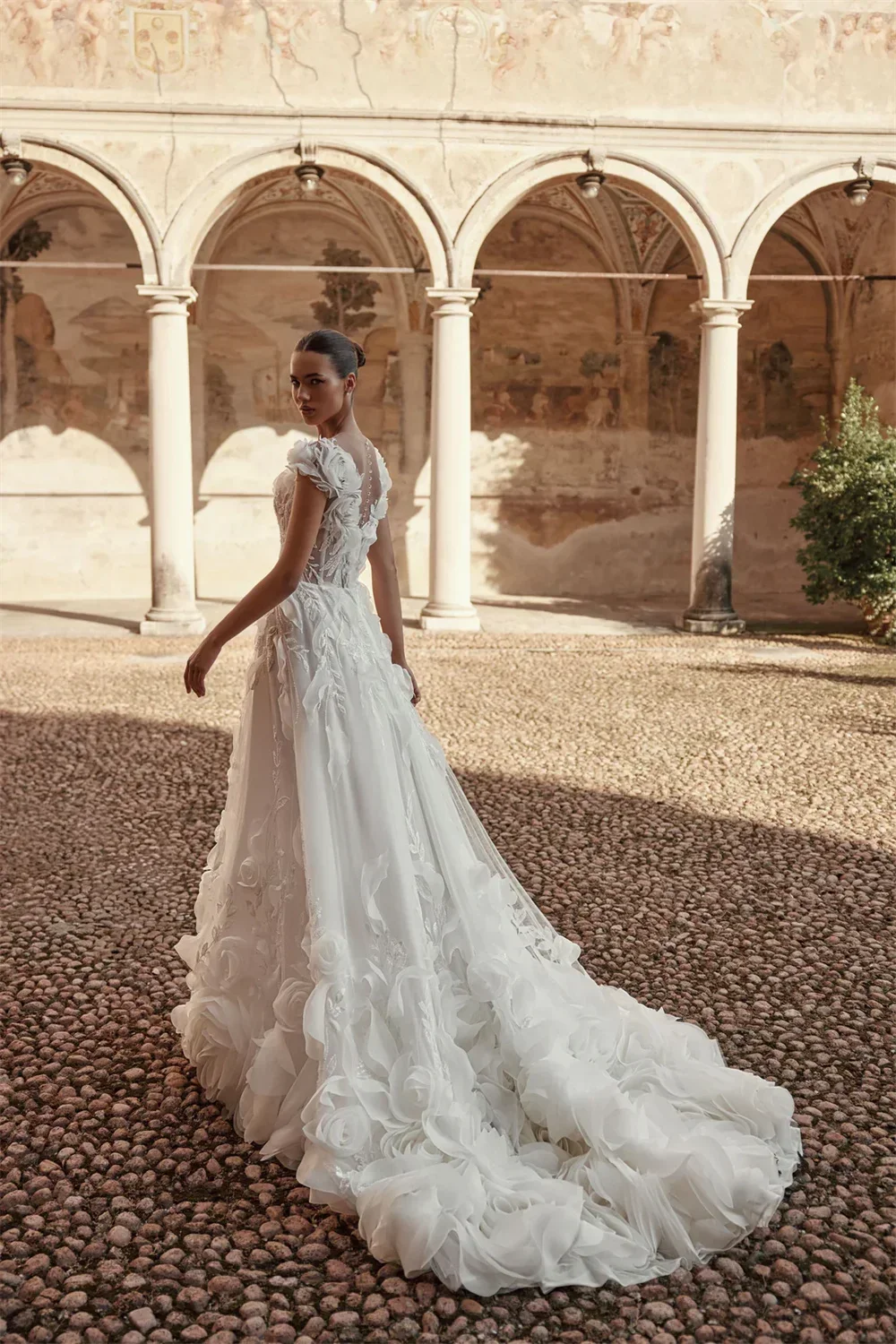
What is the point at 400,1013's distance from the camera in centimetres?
265

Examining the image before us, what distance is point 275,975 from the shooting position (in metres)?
2.84

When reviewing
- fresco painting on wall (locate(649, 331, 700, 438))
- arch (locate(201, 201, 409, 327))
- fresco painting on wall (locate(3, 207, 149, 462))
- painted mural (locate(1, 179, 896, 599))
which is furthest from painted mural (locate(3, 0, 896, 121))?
fresco painting on wall (locate(649, 331, 700, 438))

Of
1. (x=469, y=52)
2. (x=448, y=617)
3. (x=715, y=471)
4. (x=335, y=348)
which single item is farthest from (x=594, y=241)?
(x=335, y=348)

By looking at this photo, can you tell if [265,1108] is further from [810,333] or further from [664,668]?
[810,333]

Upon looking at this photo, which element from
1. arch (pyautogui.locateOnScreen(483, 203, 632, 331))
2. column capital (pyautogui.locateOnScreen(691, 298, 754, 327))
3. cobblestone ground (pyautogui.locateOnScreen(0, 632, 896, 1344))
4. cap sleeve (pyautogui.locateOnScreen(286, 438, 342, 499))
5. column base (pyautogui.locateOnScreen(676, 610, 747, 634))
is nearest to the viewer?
cobblestone ground (pyautogui.locateOnScreen(0, 632, 896, 1344))

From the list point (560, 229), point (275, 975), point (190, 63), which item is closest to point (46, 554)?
point (190, 63)

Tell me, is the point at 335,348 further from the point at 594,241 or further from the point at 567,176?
the point at 594,241

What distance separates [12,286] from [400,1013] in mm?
14494

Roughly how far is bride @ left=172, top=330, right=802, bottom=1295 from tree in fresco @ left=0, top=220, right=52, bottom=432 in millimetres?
13523

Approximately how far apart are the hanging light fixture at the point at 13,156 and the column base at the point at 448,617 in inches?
217

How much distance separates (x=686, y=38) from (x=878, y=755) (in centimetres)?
791

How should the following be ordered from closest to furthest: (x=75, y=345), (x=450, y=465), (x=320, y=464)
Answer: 1. (x=320, y=464)
2. (x=450, y=465)
3. (x=75, y=345)

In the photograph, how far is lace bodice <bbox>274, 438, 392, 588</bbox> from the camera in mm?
2760

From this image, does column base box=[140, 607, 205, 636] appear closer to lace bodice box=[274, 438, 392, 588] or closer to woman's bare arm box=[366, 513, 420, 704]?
woman's bare arm box=[366, 513, 420, 704]
